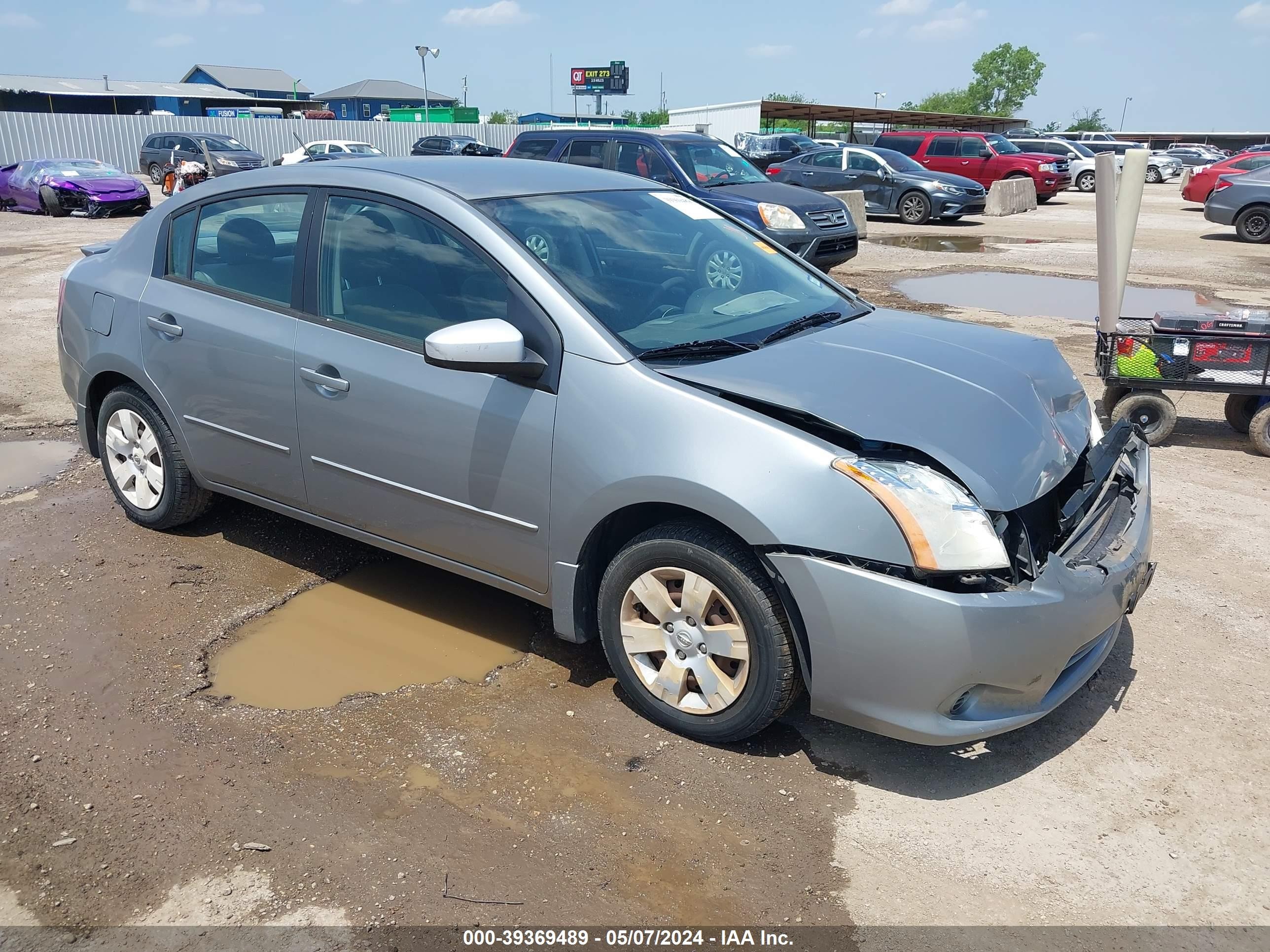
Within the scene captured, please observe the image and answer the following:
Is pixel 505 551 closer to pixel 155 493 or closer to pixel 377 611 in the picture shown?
pixel 377 611

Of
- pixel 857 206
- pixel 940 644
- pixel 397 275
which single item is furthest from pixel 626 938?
pixel 857 206

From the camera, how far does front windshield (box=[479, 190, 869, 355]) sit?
3.54 metres

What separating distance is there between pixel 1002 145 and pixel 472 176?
2746 cm

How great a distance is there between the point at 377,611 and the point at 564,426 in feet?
4.79

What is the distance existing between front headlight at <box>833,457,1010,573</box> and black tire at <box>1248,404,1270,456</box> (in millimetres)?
4283

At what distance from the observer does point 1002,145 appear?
27969 millimetres

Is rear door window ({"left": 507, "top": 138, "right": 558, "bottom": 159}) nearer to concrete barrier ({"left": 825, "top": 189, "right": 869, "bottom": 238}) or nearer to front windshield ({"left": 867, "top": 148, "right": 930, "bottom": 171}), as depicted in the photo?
concrete barrier ({"left": 825, "top": 189, "right": 869, "bottom": 238})

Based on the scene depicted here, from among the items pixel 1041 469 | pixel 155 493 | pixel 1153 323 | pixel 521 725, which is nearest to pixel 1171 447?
pixel 1153 323

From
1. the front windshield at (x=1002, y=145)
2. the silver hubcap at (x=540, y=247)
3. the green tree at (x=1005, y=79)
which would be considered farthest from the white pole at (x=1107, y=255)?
the green tree at (x=1005, y=79)

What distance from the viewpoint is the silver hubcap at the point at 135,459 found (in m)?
4.79

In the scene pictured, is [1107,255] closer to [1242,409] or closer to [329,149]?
[1242,409]

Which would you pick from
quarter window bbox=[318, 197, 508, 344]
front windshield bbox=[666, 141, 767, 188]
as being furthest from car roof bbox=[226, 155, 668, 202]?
front windshield bbox=[666, 141, 767, 188]

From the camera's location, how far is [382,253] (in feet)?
12.7

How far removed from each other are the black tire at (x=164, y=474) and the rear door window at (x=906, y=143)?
25.1 metres
